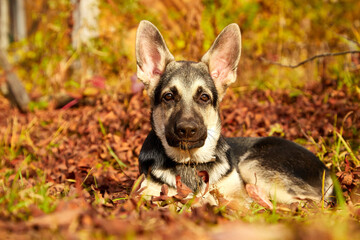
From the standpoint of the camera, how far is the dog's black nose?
3148mm

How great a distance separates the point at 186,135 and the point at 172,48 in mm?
5748

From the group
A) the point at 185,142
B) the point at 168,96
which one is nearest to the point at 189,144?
the point at 185,142

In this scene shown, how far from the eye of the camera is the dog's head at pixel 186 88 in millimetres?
3379

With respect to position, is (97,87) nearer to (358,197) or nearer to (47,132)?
(47,132)

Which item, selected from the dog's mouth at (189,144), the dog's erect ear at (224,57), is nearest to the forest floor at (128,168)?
the dog's mouth at (189,144)

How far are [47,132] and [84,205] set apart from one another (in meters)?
4.22

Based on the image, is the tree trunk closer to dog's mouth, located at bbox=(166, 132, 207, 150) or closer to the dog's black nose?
dog's mouth, located at bbox=(166, 132, 207, 150)

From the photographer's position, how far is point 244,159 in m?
4.16

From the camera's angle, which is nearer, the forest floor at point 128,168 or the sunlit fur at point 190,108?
the forest floor at point 128,168

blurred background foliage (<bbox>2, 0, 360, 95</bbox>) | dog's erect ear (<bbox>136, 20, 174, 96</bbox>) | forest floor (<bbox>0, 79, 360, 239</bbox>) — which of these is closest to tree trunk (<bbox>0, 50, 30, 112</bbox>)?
forest floor (<bbox>0, 79, 360, 239</bbox>)

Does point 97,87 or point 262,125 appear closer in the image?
point 262,125

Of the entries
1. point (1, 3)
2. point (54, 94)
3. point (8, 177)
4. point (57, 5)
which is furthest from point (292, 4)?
point (1, 3)

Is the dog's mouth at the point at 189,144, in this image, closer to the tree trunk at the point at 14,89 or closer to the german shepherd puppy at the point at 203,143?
the german shepherd puppy at the point at 203,143

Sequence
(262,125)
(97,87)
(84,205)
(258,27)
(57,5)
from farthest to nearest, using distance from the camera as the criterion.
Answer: (258,27) → (57,5) → (97,87) → (262,125) → (84,205)
